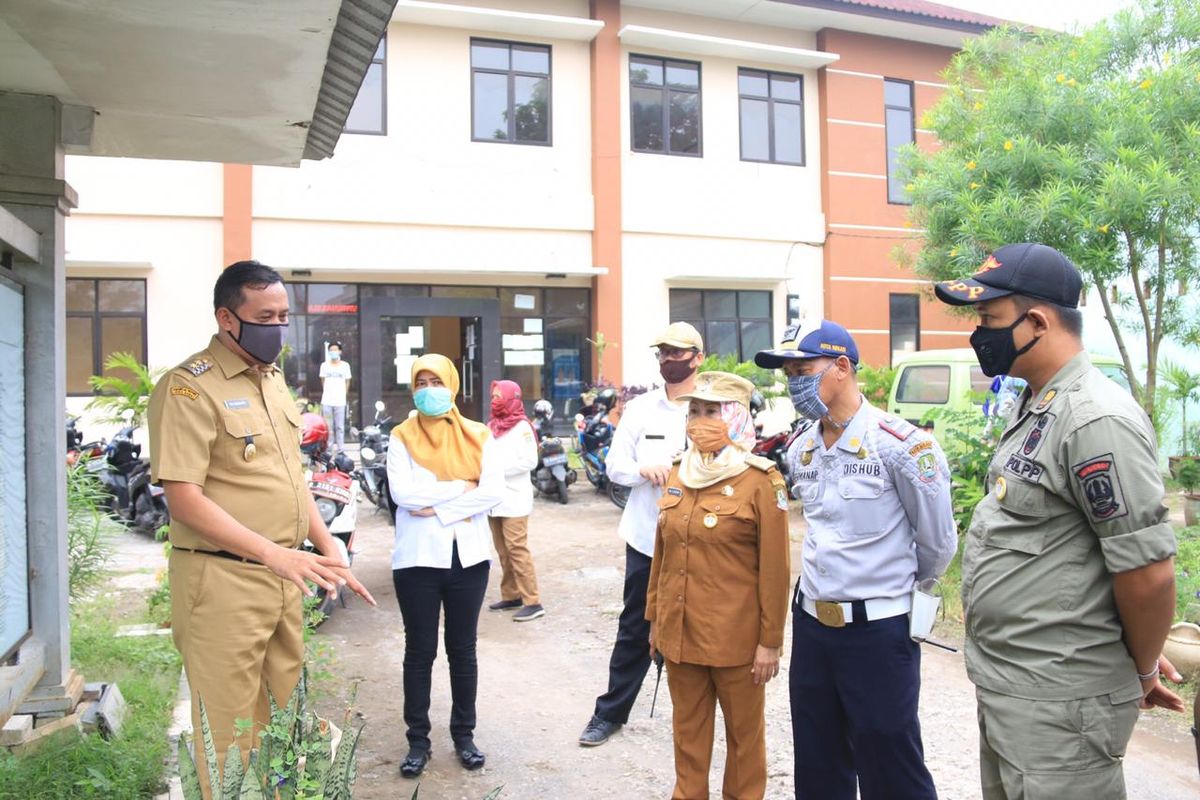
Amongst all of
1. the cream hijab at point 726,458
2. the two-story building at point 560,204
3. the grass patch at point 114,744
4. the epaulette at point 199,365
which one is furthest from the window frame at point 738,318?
the epaulette at point 199,365

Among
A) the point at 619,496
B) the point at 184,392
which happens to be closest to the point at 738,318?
the point at 619,496

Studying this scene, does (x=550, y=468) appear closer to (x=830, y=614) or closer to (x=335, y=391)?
(x=335, y=391)

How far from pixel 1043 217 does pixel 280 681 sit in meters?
7.02

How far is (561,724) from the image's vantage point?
4.59 metres

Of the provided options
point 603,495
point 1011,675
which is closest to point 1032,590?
point 1011,675

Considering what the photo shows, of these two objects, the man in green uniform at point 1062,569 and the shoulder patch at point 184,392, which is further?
the shoulder patch at point 184,392

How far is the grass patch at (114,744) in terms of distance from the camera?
3.29 metres

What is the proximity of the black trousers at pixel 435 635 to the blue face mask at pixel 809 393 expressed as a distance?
170cm

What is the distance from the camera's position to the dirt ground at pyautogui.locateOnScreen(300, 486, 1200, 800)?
12.6 feet

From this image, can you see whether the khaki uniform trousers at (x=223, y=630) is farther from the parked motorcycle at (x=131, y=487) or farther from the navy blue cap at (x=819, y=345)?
the parked motorcycle at (x=131, y=487)

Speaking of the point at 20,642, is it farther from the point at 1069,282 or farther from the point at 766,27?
the point at 766,27

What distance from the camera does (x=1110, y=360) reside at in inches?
386

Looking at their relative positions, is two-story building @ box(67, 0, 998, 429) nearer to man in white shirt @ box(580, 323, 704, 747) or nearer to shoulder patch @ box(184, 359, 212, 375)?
man in white shirt @ box(580, 323, 704, 747)

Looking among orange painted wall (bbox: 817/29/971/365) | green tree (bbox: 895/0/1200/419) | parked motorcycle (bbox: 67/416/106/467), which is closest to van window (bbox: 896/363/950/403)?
green tree (bbox: 895/0/1200/419)
